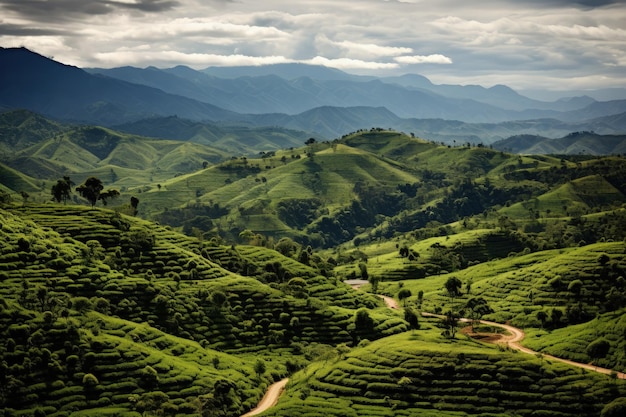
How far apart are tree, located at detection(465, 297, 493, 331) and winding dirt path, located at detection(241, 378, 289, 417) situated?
7090cm

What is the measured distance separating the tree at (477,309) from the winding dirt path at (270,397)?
7090 cm

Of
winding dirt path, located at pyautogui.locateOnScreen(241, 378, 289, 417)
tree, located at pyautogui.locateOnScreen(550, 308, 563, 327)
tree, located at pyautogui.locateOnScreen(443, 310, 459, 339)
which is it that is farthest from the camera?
tree, located at pyautogui.locateOnScreen(550, 308, 563, 327)

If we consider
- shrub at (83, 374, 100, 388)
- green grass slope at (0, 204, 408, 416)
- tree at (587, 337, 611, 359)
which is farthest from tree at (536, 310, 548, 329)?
shrub at (83, 374, 100, 388)

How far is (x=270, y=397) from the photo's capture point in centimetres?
13250

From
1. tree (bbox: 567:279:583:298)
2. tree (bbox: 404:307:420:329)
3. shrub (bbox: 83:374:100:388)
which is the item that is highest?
tree (bbox: 567:279:583:298)

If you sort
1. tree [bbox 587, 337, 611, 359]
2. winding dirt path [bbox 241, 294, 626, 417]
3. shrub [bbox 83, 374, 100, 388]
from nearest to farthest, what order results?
shrub [bbox 83, 374, 100, 388], winding dirt path [bbox 241, 294, 626, 417], tree [bbox 587, 337, 611, 359]

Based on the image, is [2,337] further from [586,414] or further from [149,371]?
[586,414]

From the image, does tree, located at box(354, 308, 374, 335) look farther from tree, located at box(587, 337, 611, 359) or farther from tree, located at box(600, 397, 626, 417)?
tree, located at box(600, 397, 626, 417)

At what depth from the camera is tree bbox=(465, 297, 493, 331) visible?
183613 millimetres

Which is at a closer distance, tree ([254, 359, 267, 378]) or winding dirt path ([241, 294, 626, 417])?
winding dirt path ([241, 294, 626, 417])

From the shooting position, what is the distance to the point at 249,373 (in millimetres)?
138375

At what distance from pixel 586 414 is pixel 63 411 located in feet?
342

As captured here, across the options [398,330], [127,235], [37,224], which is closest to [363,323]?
[398,330]

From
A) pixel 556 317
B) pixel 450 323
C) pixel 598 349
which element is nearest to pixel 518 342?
pixel 556 317
